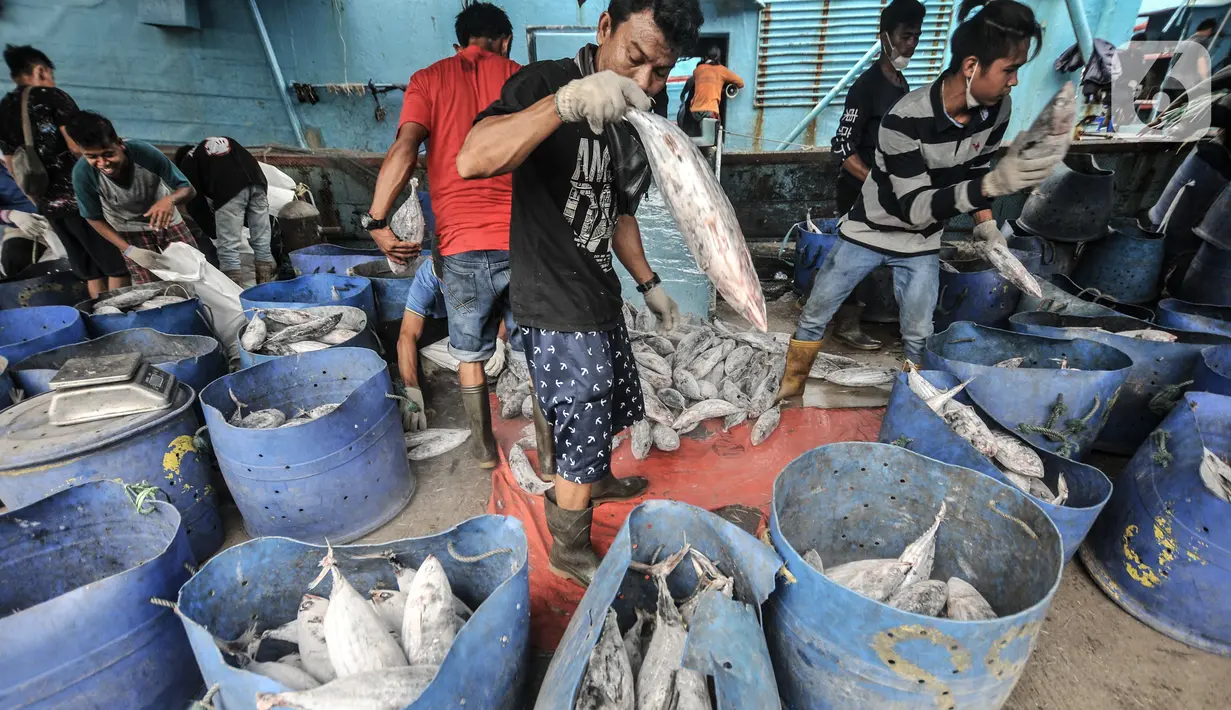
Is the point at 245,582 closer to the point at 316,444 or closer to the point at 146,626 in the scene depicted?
the point at 146,626

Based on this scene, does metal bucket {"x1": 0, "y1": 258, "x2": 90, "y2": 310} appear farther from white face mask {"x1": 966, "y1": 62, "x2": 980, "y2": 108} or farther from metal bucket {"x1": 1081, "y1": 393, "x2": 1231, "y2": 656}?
metal bucket {"x1": 1081, "y1": 393, "x2": 1231, "y2": 656}

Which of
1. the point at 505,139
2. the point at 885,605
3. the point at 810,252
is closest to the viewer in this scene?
the point at 885,605

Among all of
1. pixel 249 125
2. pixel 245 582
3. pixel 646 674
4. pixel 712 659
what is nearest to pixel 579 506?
pixel 646 674

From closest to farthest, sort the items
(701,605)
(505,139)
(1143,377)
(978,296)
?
(701,605)
(505,139)
(1143,377)
(978,296)

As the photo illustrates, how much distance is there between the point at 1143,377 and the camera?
2.80 meters

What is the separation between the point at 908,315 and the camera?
120 inches

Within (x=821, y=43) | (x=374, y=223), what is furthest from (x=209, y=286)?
(x=821, y=43)

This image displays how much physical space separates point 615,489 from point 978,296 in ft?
11.0

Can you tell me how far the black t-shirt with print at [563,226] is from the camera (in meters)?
1.72

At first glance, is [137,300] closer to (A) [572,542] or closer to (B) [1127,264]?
(A) [572,542]

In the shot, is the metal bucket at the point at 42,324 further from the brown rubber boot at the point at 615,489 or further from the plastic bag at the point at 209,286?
the brown rubber boot at the point at 615,489

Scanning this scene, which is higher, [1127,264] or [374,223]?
[374,223]

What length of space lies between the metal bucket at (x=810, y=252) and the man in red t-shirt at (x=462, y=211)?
2989 mm

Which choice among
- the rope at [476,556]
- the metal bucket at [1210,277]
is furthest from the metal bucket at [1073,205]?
the rope at [476,556]
